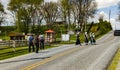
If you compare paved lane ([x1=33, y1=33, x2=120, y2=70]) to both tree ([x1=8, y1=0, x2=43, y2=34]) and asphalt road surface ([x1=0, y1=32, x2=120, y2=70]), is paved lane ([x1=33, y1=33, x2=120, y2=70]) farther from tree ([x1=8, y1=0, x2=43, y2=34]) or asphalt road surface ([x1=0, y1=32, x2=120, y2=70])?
tree ([x1=8, y1=0, x2=43, y2=34])

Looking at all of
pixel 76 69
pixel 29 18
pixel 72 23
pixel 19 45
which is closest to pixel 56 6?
pixel 72 23

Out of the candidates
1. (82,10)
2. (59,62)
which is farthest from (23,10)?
(59,62)

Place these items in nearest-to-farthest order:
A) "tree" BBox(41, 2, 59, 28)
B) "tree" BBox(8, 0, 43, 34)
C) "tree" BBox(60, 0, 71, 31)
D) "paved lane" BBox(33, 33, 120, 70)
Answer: "paved lane" BBox(33, 33, 120, 70) < "tree" BBox(8, 0, 43, 34) < "tree" BBox(60, 0, 71, 31) < "tree" BBox(41, 2, 59, 28)

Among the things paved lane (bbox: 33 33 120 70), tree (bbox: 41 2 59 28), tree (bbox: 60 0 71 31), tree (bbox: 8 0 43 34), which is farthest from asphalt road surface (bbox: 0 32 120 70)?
tree (bbox: 41 2 59 28)

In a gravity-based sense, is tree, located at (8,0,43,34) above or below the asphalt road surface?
above

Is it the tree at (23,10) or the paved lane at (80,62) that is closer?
the paved lane at (80,62)

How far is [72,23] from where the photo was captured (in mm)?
107625

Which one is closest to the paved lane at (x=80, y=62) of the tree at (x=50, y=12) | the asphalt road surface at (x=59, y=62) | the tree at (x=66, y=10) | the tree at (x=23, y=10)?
the asphalt road surface at (x=59, y=62)

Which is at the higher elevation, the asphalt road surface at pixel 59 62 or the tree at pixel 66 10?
the tree at pixel 66 10

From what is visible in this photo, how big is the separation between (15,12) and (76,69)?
3058 inches

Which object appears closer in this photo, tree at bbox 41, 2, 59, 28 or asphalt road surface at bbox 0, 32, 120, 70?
asphalt road surface at bbox 0, 32, 120, 70

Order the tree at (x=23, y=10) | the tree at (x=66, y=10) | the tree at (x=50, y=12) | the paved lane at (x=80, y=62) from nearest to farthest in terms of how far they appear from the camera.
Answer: the paved lane at (x=80, y=62) → the tree at (x=23, y=10) → the tree at (x=66, y=10) → the tree at (x=50, y=12)

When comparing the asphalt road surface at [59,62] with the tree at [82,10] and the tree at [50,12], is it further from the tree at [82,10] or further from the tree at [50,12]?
the tree at [50,12]

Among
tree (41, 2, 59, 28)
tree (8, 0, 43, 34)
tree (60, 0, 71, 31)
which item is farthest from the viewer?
tree (41, 2, 59, 28)
